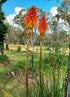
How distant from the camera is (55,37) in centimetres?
1033

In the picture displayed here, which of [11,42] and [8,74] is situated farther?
[11,42]

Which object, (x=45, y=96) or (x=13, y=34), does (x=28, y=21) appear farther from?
(x=13, y=34)

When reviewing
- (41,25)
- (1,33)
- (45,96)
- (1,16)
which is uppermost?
(1,16)

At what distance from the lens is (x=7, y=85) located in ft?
5.93

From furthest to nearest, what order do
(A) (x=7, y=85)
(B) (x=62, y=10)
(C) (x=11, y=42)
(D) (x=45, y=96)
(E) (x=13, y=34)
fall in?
(C) (x=11, y=42) → (E) (x=13, y=34) → (B) (x=62, y=10) → (A) (x=7, y=85) → (D) (x=45, y=96)

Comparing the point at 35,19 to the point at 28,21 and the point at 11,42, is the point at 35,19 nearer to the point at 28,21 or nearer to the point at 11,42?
the point at 28,21

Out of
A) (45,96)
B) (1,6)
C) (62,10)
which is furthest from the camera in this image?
(62,10)

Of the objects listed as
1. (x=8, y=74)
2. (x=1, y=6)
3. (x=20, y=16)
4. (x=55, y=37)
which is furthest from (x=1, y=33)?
(x=55, y=37)

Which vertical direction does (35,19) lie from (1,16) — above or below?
below

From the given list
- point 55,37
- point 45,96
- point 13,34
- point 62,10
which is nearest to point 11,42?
point 13,34

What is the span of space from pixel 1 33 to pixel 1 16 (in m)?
0.52

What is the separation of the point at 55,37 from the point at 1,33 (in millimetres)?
7332

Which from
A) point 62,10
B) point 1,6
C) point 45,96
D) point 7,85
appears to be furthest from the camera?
point 62,10

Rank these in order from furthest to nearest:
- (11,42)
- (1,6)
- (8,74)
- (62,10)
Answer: (11,42)
(62,10)
(1,6)
(8,74)
